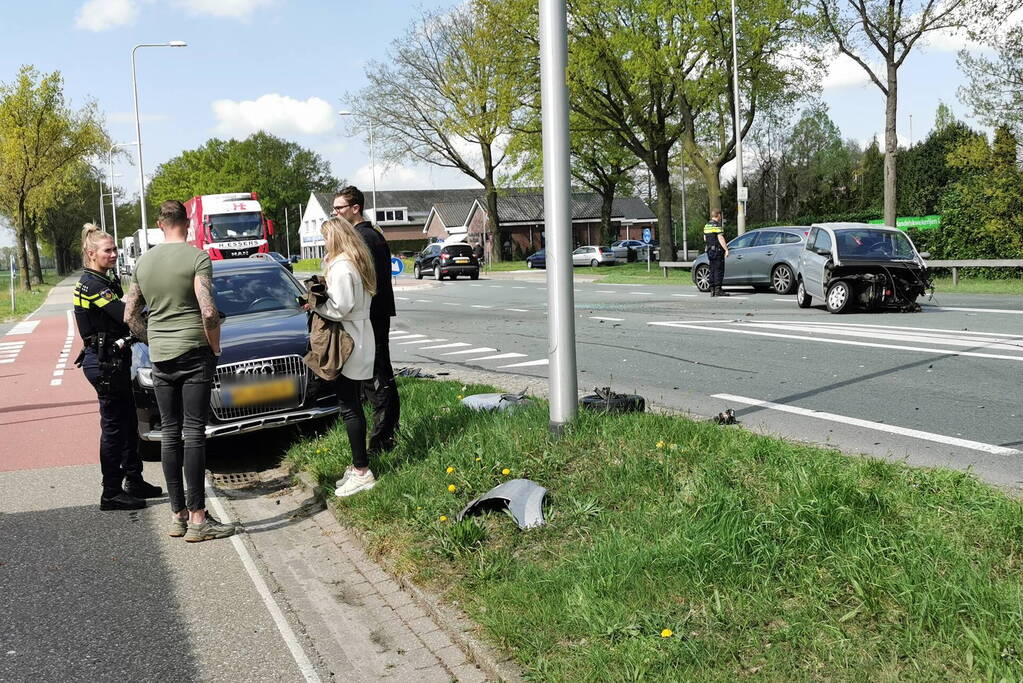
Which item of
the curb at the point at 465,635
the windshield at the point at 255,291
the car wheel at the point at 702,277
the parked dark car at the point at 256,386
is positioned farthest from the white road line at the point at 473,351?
the car wheel at the point at 702,277

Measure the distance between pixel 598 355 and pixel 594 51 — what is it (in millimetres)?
25091

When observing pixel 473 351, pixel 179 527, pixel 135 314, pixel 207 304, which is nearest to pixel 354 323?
pixel 207 304

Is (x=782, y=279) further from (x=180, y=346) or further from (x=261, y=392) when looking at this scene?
(x=180, y=346)

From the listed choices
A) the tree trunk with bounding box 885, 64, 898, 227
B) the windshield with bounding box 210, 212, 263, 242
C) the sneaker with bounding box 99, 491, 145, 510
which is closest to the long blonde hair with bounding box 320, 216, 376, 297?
the sneaker with bounding box 99, 491, 145, 510

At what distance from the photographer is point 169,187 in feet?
342

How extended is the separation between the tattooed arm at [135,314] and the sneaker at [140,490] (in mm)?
1358

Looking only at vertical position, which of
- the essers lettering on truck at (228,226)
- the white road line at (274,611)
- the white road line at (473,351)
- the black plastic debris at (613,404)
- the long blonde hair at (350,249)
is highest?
the essers lettering on truck at (228,226)

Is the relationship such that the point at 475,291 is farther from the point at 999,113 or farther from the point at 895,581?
the point at 895,581

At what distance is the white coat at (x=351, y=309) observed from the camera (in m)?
5.78

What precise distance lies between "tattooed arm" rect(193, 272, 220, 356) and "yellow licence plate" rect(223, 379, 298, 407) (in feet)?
6.00

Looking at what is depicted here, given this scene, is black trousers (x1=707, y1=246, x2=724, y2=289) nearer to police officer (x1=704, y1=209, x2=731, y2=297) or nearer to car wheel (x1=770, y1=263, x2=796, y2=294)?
police officer (x1=704, y1=209, x2=731, y2=297)

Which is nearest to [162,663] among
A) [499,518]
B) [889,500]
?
[499,518]

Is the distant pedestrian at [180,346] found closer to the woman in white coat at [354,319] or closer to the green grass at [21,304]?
the woman in white coat at [354,319]

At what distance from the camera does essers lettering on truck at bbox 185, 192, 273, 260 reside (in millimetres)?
39406
